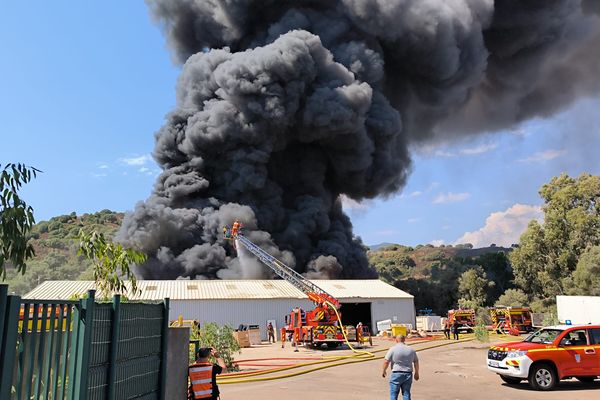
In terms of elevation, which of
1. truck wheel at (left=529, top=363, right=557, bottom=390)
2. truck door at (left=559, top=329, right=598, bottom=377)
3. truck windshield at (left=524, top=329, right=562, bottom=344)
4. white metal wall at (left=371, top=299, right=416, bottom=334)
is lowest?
truck wheel at (left=529, top=363, right=557, bottom=390)

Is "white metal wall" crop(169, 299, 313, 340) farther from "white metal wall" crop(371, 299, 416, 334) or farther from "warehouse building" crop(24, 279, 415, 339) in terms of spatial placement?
"white metal wall" crop(371, 299, 416, 334)

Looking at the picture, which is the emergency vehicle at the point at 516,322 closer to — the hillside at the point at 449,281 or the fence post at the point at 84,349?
the hillside at the point at 449,281

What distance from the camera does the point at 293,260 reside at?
1725 inches

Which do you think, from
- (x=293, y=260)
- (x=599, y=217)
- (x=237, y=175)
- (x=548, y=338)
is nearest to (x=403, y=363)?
(x=548, y=338)

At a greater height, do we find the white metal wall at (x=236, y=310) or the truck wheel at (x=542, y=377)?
the white metal wall at (x=236, y=310)

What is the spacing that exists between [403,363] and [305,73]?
4169 cm

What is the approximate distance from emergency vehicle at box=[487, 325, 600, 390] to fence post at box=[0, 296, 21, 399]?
1103 cm

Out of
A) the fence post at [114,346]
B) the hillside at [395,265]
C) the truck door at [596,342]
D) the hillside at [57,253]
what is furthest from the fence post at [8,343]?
the hillside at [57,253]

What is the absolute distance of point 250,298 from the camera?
31.8 metres

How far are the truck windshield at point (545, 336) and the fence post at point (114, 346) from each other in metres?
10.5

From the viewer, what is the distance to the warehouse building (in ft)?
100

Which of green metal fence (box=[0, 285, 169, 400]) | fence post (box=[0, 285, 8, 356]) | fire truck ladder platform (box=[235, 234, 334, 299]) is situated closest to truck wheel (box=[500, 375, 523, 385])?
green metal fence (box=[0, 285, 169, 400])

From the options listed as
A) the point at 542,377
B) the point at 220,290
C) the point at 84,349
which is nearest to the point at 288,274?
the point at 220,290

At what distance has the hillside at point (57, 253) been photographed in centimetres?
6756
